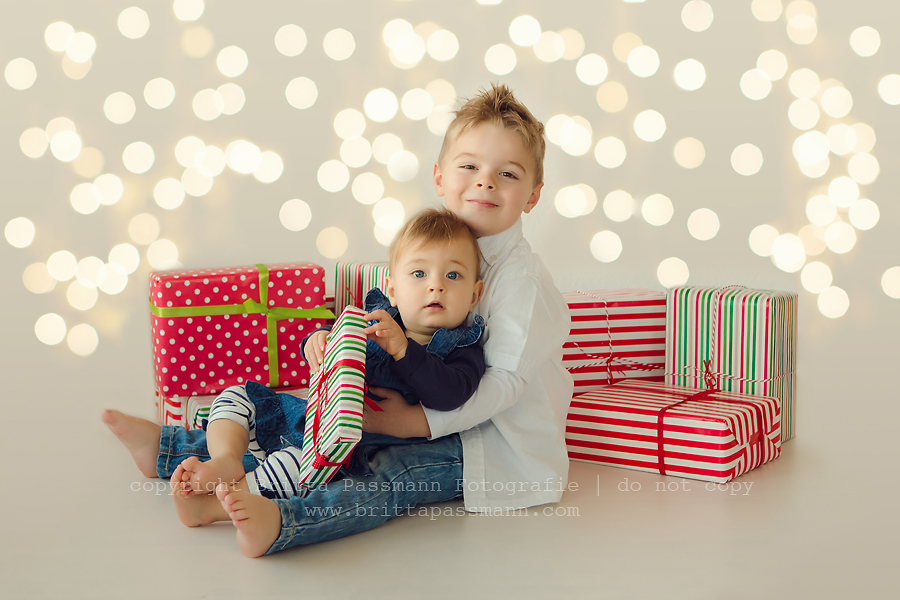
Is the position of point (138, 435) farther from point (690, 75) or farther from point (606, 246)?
point (690, 75)

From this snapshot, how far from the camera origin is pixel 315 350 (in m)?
1.40

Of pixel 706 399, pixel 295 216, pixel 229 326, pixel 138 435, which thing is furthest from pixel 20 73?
pixel 706 399

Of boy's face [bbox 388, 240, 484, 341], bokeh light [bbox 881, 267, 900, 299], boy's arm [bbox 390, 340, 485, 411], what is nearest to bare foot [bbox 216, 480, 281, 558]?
boy's arm [bbox 390, 340, 485, 411]

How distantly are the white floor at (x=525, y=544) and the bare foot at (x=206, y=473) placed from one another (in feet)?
0.28

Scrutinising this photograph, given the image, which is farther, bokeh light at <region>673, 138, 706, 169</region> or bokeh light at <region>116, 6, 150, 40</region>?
bokeh light at <region>673, 138, 706, 169</region>

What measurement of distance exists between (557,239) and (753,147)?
0.65m

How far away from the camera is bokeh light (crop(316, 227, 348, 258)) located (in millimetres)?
2385

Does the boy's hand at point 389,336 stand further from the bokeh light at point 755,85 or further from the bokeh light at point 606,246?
the bokeh light at point 755,85

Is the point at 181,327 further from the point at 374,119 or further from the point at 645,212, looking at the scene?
the point at 645,212

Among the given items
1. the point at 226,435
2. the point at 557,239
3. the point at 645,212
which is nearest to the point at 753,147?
the point at 645,212

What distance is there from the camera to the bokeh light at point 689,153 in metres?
2.41

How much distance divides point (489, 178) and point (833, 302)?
158cm

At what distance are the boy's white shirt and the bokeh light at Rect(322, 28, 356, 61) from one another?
1.20 m

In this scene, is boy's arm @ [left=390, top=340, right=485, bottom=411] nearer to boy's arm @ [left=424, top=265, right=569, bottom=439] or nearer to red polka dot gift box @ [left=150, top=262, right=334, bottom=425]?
boy's arm @ [left=424, top=265, right=569, bottom=439]
